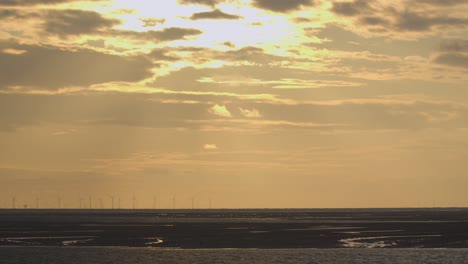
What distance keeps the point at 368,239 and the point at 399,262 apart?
90.8 ft

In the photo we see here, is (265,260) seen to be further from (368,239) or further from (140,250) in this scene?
(368,239)

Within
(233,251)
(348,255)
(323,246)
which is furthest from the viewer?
(323,246)

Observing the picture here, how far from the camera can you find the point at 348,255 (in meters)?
70.4

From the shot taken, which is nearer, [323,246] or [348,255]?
[348,255]

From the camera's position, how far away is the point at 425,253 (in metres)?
71.6

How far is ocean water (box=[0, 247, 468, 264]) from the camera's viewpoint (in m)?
65.3

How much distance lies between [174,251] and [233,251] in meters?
5.72

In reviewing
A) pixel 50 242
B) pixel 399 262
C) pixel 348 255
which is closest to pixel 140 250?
pixel 50 242

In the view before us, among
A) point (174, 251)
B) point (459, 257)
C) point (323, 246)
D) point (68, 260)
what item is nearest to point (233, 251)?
point (174, 251)

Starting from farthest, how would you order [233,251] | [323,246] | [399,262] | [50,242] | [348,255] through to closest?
[50,242]
[323,246]
[233,251]
[348,255]
[399,262]

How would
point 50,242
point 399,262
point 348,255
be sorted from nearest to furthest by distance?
point 399,262
point 348,255
point 50,242

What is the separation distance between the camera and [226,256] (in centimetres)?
7012

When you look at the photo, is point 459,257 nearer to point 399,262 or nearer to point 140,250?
point 399,262

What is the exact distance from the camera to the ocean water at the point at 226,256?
2571 inches
